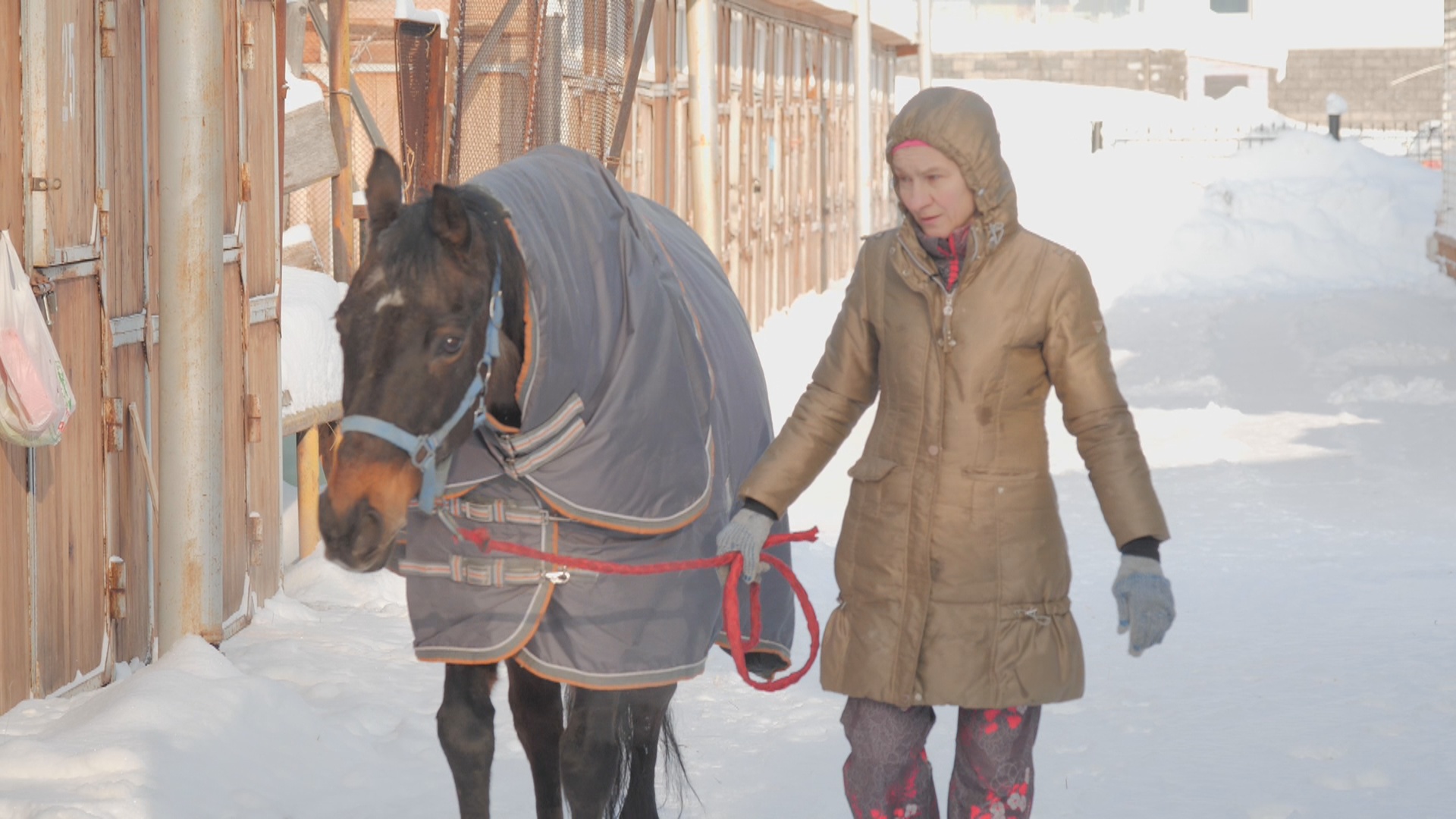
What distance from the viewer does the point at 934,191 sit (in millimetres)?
3242

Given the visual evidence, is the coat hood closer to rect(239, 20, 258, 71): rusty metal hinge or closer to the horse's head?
the horse's head

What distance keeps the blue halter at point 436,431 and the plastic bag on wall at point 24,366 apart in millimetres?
1646

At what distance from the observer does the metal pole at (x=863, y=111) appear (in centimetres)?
2139

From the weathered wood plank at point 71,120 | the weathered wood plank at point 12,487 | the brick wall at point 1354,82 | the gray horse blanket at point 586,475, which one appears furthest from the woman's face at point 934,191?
the brick wall at point 1354,82

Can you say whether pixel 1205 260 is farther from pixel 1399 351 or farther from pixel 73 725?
pixel 73 725

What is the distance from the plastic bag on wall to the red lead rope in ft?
5.07

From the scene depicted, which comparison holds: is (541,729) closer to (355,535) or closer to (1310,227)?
(355,535)

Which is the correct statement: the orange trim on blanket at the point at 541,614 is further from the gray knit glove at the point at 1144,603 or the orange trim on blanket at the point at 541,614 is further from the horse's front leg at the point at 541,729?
the gray knit glove at the point at 1144,603

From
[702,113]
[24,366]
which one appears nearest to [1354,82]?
[702,113]

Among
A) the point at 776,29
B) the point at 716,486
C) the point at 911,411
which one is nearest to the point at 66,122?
the point at 716,486

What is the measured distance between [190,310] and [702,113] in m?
7.84

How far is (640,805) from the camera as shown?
4.19 meters

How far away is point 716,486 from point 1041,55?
150 ft

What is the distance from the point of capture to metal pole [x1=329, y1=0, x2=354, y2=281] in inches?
318
